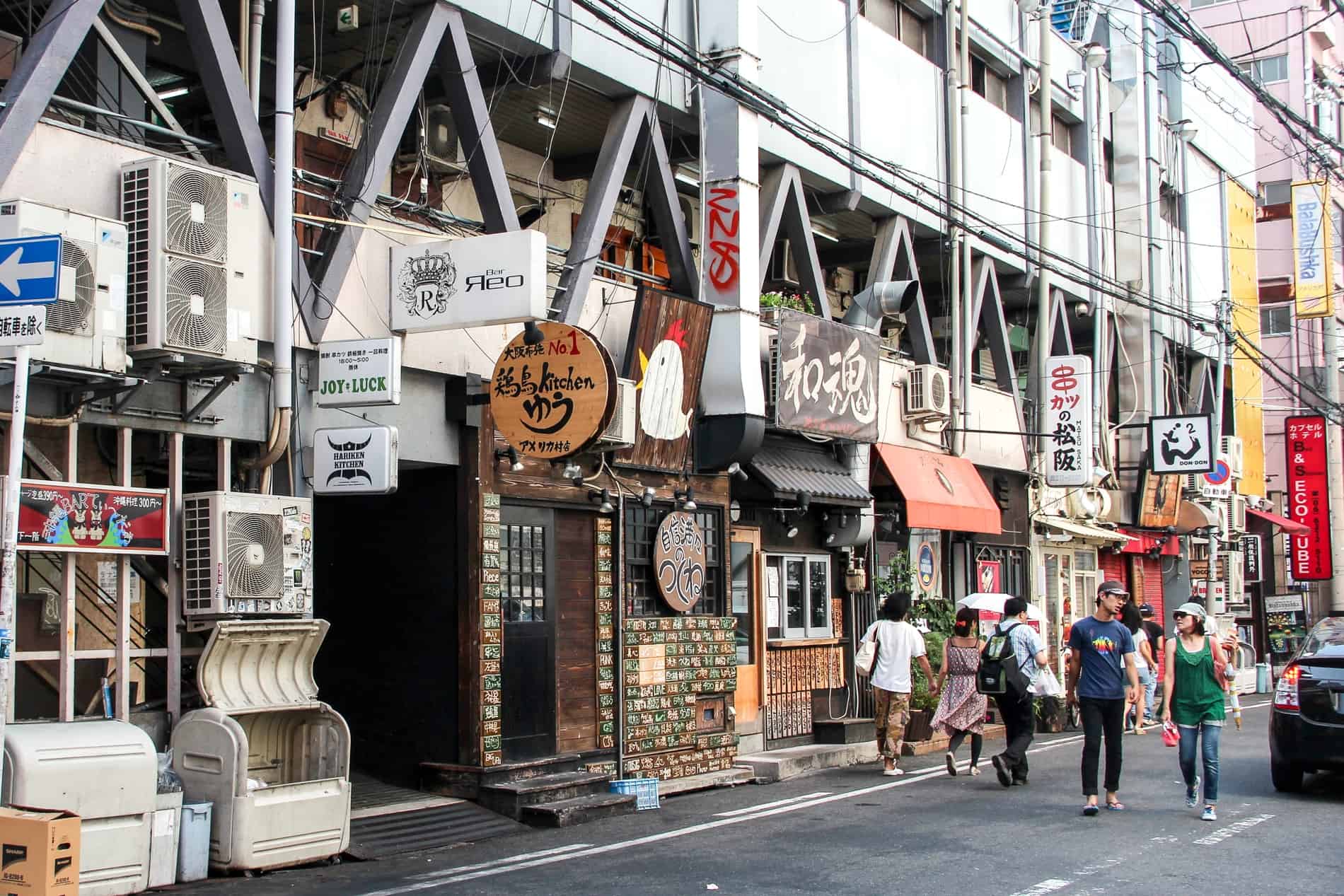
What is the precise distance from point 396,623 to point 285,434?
2903 mm

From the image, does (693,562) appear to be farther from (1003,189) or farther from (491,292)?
(1003,189)

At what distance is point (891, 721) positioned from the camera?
1500 cm

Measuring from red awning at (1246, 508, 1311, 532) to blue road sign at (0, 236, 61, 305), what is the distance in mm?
32323

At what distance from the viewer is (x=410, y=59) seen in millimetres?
12047

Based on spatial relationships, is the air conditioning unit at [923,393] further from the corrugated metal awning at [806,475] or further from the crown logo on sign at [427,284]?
the crown logo on sign at [427,284]

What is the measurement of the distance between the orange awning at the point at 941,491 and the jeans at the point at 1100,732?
7.02 meters

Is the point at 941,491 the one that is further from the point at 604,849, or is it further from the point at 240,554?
the point at 240,554

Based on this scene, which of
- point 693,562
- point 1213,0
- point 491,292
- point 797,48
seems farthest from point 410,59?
point 1213,0

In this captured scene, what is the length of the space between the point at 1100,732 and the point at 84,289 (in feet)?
27.8

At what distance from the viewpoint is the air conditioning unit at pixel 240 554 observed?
389 inches

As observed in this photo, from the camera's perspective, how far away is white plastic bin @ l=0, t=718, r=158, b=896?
8.29m

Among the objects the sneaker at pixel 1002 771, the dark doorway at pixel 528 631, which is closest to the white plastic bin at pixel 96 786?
the dark doorway at pixel 528 631

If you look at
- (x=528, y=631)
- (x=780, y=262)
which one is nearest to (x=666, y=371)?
(x=528, y=631)

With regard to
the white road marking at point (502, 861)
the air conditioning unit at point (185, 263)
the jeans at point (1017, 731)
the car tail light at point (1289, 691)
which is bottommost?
the white road marking at point (502, 861)
